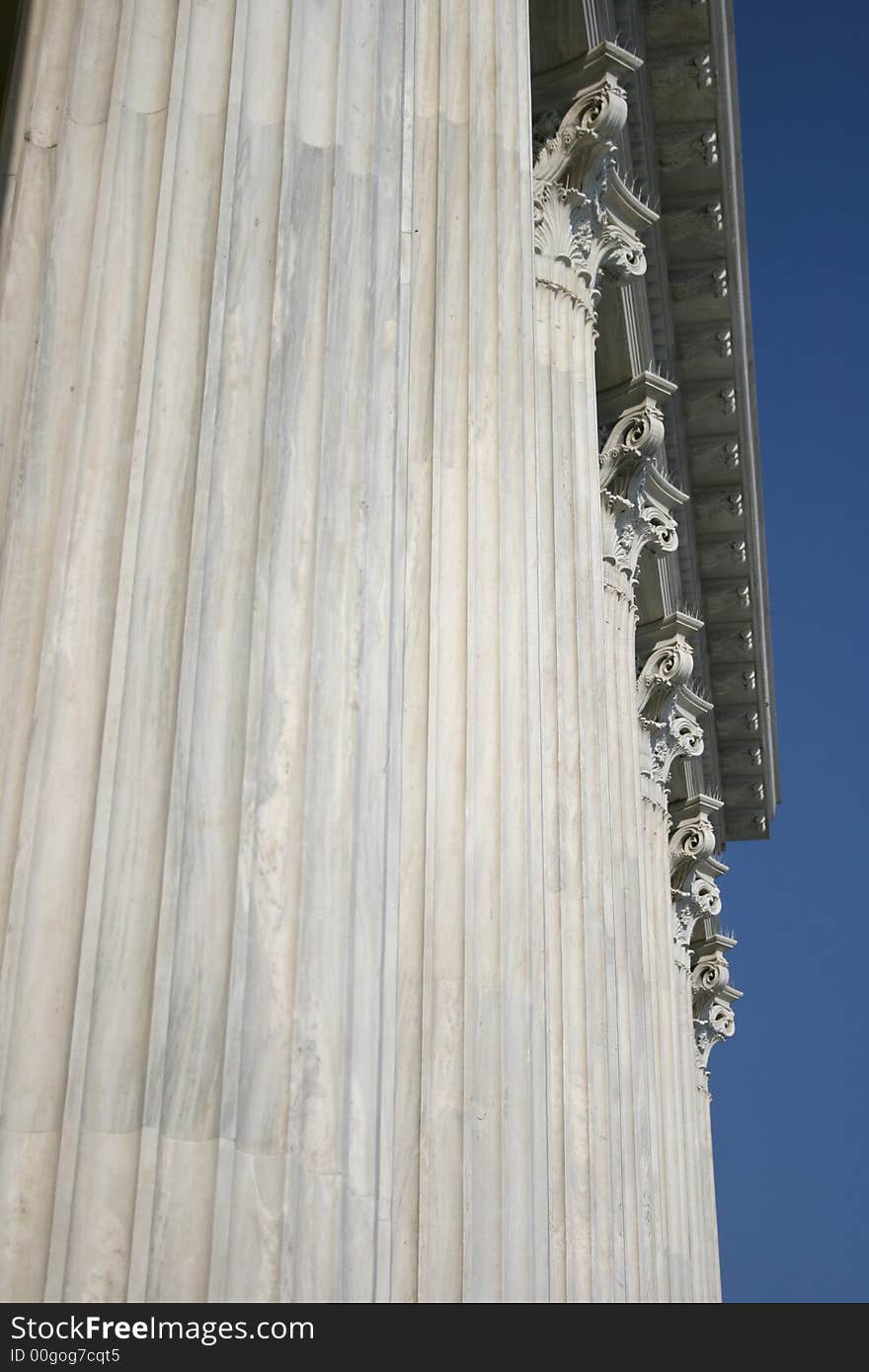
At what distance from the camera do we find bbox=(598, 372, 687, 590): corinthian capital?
4150cm

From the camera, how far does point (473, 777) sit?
755 inches

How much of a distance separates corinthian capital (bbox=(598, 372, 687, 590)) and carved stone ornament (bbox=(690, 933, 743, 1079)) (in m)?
24.7

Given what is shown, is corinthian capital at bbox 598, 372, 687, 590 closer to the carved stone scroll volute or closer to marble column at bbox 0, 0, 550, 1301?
the carved stone scroll volute

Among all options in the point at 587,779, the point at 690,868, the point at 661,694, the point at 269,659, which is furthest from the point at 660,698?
the point at 269,659

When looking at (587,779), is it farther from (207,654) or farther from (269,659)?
(207,654)

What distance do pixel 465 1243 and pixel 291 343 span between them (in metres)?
8.62

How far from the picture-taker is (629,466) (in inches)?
1654

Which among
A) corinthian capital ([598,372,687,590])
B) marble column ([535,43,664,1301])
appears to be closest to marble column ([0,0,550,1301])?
marble column ([535,43,664,1301])

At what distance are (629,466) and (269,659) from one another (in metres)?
31.6

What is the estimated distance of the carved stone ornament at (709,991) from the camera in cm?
6412

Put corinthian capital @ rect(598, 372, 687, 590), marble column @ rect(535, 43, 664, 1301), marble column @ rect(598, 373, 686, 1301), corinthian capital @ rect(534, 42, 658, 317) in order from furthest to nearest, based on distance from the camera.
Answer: corinthian capital @ rect(598, 372, 687, 590) → corinthian capital @ rect(534, 42, 658, 317) → marble column @ rect(598, 373, 686, 1301) → marble column @ rect(535, 43, 664, 1301)

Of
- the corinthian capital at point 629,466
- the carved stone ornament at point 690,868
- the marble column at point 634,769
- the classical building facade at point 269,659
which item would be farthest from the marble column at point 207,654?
the carved stone ornament at point 690,868
